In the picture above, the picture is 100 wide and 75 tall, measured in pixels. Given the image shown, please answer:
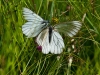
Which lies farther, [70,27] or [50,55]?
[50,55]

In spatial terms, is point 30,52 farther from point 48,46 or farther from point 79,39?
point 79,39

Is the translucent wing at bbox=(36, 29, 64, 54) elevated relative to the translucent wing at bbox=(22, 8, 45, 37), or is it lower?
lower

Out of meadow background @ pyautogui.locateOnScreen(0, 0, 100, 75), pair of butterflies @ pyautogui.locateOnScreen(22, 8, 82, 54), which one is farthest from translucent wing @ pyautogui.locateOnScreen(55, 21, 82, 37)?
meadow background @ pyautogui.locateOnScreen(0, 0, 100, 75)

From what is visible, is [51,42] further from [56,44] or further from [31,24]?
[31,24]

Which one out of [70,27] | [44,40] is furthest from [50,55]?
[70,27]

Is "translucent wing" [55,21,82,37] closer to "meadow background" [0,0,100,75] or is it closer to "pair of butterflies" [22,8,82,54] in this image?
"pair of butterflies" [22,8,82,54]

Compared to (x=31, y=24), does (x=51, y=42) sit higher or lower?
lower

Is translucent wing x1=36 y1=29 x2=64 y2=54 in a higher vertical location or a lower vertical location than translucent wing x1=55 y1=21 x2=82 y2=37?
lower
